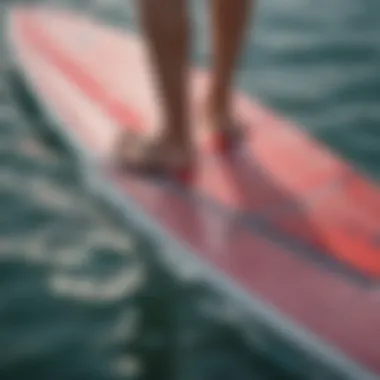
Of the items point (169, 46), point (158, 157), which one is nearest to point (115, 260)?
point (158, 157)

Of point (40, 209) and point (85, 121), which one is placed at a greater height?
point (85, 121)

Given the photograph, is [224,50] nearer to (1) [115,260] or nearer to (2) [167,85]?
(2) [167,85]

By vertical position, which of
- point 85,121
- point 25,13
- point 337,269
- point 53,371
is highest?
point 25,13

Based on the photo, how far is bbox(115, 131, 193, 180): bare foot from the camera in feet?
4.40

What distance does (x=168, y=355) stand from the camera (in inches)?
44.6

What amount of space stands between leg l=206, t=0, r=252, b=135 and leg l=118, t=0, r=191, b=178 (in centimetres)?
11

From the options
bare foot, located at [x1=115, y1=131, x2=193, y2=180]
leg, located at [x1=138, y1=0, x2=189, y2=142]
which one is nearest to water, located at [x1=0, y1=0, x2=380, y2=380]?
bare foot, located at [x1=115, y1=131, x2=193, y2=180]

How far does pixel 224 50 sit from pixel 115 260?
14.3 inches

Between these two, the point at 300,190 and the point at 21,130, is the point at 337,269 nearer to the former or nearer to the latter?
the point at 300,190

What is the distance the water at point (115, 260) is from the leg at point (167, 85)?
11 cm

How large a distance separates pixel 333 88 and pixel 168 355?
81 centimetres

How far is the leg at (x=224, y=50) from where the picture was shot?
1321 mm

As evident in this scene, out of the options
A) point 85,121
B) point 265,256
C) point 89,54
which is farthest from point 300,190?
point 89,54

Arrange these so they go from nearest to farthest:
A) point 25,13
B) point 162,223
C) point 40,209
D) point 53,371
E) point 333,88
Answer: point 53,371, point 162,223, point 40,209, point 333,88, point 25,13
